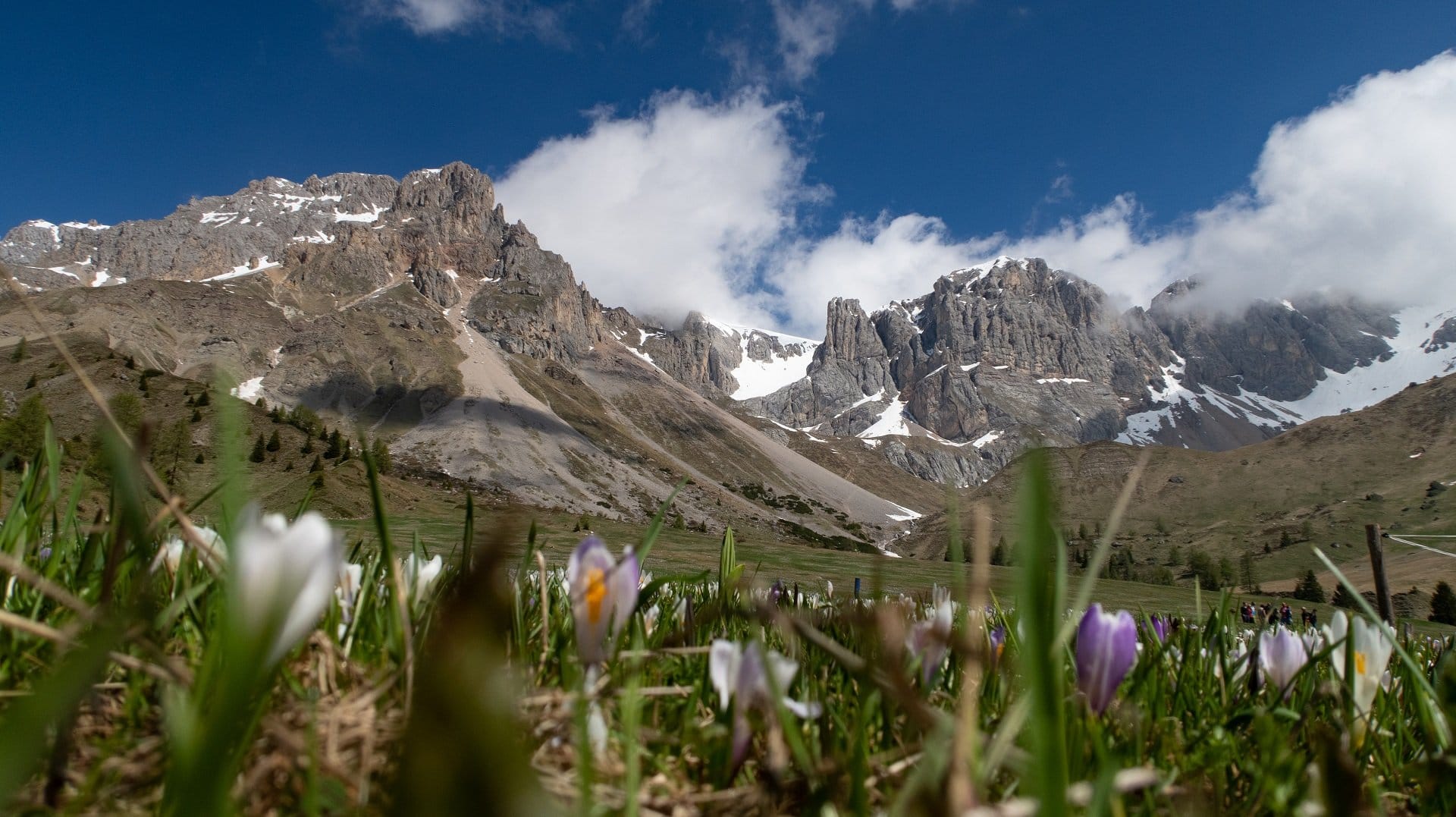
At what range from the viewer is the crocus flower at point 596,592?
Answer: 131cm

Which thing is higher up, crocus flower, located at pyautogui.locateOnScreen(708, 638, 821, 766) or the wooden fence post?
the wooden fence post

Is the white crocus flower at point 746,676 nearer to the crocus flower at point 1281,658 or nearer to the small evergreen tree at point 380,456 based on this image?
the small evergreen tree at point 380,456

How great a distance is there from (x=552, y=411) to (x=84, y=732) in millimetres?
174542

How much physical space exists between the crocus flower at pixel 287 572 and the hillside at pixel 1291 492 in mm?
124475

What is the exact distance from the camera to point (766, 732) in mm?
1398

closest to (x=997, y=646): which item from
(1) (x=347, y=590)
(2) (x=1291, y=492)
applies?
(1) (x=347, y=590)

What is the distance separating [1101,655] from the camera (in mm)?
1467

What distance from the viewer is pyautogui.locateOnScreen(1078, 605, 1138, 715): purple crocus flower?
1446 mm

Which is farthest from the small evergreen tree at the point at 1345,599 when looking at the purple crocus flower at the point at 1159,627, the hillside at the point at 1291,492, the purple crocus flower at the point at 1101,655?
the hillside at the point at 1291,492

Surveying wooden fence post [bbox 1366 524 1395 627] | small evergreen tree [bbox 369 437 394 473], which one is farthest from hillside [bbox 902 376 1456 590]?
wooden fence post [bbox 1366 524 1395 627]

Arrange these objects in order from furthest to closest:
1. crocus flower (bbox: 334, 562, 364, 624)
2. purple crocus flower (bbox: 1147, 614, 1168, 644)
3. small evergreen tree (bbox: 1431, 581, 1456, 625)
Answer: small evergreen tree (bbox: 1431, 581, 1456, 625)
purple crocus flower (bbox: 1147, 614, 1168, 644)
crocus flower (bbox: 334, 562, 364, 624)

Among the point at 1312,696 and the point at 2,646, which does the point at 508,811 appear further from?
the point at 1312,696

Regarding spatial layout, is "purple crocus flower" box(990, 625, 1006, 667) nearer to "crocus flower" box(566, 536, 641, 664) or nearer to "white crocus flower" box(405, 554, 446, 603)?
"crocus flower" box(566, 536, 641, 664)

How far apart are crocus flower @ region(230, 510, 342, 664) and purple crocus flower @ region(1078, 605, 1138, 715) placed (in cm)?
132
